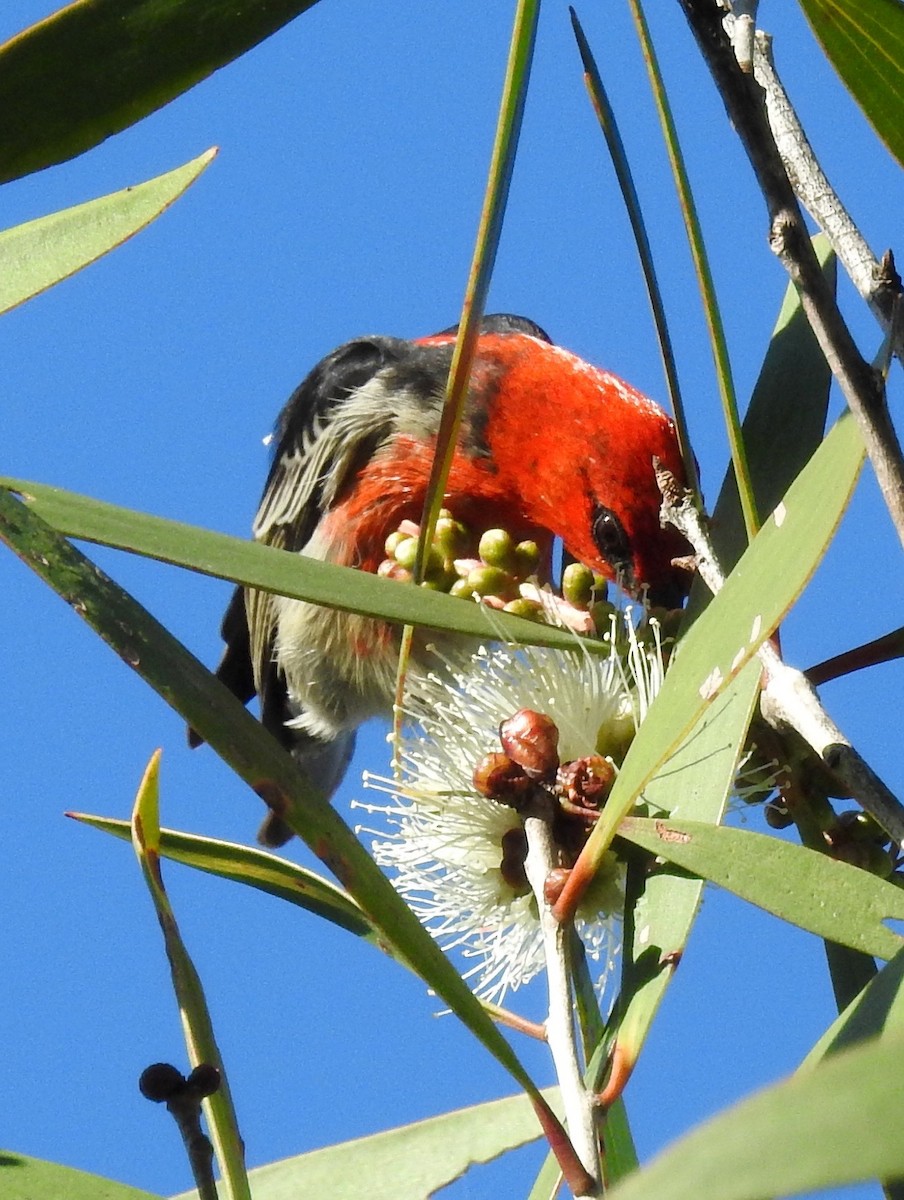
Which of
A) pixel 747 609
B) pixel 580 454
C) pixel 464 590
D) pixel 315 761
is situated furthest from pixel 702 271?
pixel 315 761

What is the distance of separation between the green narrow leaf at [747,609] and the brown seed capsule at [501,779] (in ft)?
0.70

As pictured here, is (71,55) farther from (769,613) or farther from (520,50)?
(769,613)

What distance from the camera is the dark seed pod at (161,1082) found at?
111cm

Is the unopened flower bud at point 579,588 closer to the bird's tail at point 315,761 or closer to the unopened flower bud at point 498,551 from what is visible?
the unopened flower bud at point 498,551

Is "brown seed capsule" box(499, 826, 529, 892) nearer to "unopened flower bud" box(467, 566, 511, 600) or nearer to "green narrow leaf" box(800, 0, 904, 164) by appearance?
"unopened flower bud" box(467, 566, 511, 600)

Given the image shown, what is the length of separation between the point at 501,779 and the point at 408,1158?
445mm

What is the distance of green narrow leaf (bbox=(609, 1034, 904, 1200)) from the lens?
1.61 ft

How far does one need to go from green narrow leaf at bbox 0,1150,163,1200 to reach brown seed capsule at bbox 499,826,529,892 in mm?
513

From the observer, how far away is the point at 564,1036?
44.9 inches

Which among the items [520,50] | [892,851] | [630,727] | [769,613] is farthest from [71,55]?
[892,851]

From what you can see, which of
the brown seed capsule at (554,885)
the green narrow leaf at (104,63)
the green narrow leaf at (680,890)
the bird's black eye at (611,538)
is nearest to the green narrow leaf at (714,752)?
the green narrow leaf at (680,890)

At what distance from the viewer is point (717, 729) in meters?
1.34

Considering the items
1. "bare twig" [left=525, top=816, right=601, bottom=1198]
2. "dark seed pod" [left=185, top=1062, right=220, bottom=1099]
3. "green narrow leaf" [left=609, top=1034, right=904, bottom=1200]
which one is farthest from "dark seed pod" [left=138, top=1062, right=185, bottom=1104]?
"green narrow leaf" [left=609, top=1034, right=904, bottom=1200]

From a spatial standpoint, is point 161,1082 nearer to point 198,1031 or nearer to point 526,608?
point 198,1031
